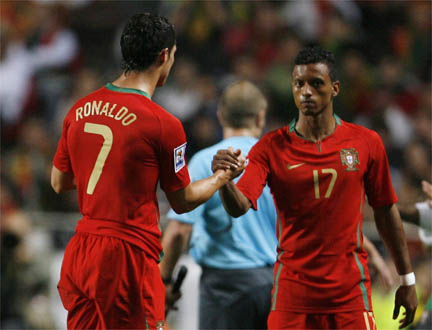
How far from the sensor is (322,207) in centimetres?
326

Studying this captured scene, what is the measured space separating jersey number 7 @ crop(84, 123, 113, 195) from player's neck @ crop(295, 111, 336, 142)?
102cm

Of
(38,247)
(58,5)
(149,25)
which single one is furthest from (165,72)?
(58,5)

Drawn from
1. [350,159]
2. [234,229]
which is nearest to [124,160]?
[350,159]

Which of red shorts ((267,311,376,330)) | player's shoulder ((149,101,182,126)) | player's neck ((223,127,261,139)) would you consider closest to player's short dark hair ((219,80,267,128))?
player's neck ((223,127,261,139))

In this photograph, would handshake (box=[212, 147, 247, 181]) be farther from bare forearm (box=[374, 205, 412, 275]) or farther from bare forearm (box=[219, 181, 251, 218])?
bare forearm (box=[374, 205, 412, 275])

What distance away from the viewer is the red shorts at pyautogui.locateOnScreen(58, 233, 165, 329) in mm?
2914

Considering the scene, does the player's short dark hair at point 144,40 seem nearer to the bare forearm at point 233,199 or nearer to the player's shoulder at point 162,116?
the player's shoulder at point 162,116

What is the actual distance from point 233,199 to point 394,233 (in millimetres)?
853

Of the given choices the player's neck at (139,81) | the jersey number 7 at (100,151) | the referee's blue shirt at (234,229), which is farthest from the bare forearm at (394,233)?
the jersey number 7 at (100,151)

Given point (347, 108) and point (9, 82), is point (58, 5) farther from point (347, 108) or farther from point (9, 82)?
point (347, 108)

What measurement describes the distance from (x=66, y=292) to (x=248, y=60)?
20.7ft

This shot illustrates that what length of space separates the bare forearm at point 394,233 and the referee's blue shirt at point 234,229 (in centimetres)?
93

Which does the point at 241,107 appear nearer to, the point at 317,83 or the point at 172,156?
the point at 317,83

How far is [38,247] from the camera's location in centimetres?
713
